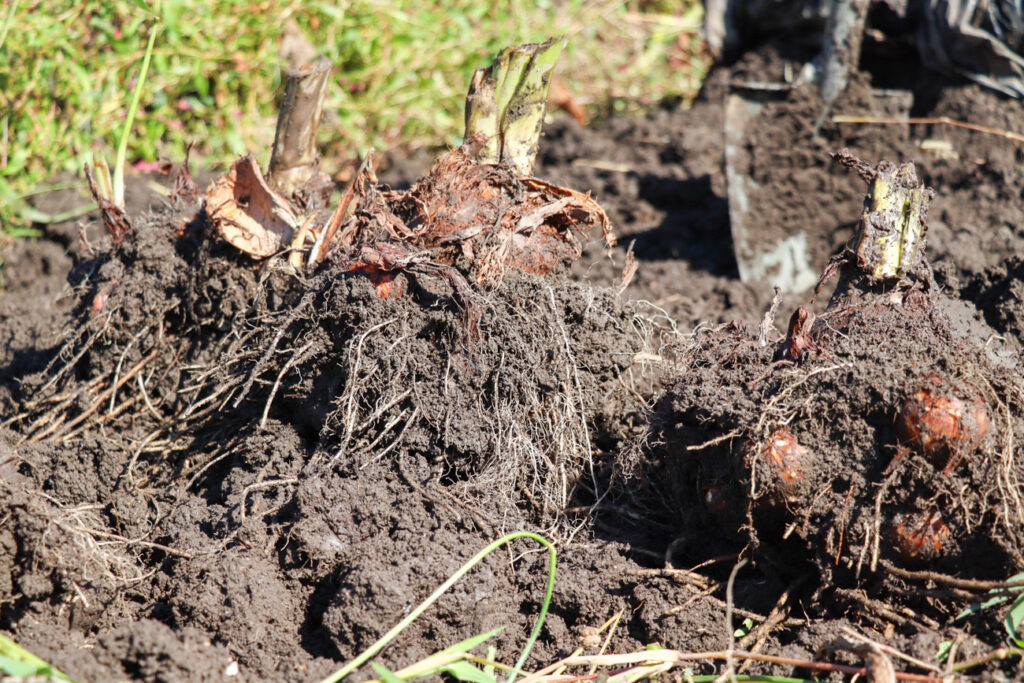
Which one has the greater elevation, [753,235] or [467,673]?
[753,235]

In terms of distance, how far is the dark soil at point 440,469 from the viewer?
1.44 meters

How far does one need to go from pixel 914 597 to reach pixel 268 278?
150 cm

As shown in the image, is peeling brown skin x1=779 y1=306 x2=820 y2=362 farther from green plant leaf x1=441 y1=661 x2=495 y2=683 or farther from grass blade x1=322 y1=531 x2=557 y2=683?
green plant leaf x1=441 y1=661 x2=495 y2=683

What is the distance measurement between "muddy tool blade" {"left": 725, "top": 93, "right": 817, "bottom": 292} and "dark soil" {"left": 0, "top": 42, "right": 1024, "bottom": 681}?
25.7 inches

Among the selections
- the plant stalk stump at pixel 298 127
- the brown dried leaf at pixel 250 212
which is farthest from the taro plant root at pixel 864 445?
the plant stalk stump at pixel 298 127

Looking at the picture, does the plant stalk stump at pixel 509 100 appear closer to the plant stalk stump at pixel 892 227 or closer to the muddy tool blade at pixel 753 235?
the plant stalk stump at pixel 892 227

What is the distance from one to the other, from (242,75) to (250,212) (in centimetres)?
172

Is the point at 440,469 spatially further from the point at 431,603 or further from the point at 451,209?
the point at 451,209

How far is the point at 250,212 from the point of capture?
6.66 ft

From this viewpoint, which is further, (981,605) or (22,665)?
(981,605)

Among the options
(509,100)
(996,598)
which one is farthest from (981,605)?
(509,100)

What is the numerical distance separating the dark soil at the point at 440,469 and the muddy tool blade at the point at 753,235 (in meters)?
0.65

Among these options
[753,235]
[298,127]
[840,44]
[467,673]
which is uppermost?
[840,44]

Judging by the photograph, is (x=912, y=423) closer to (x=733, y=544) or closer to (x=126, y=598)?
(x=733, y=544)
